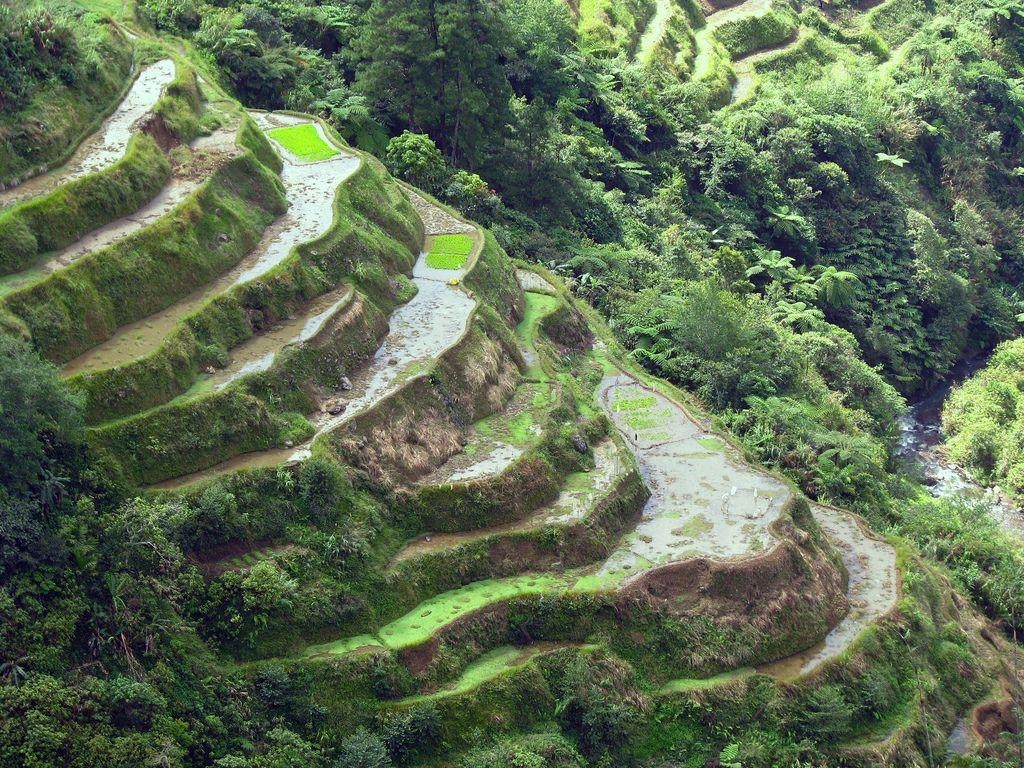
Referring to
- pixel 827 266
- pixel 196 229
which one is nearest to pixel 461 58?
pixel 196 229

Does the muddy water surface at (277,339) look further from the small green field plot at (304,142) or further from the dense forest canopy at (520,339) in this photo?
the small green field plot at (304,142)

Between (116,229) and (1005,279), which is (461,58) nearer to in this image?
(116,229)

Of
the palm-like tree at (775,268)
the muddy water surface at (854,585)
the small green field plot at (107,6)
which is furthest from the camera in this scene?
the palm-like tree at (775,268)

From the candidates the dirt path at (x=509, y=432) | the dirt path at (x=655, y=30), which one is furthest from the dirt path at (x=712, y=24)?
the dirt path at (x=509, y=432)

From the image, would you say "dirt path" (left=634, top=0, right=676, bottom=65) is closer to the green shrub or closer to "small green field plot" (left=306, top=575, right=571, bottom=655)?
the green shrub

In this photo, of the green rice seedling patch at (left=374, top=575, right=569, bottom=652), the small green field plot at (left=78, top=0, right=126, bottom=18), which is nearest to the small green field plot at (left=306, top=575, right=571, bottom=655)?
the green rice seedling patch at (left=374, top=575, right=569, bottom=652)

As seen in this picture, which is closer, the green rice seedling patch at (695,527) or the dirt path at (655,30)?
the green rice seedling patch at (695,527)
